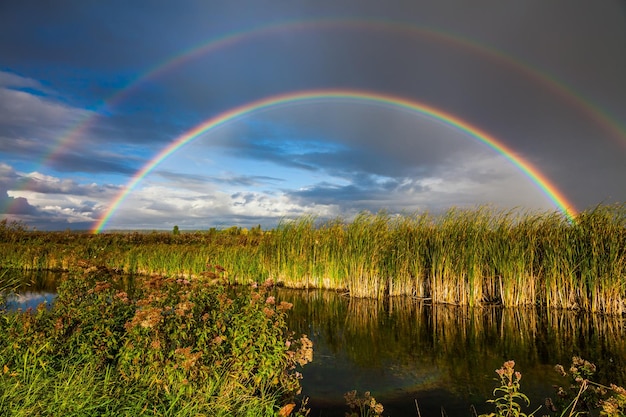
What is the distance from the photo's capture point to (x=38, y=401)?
443cm

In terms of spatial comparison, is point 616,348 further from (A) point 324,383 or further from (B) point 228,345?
(B) point 228,345

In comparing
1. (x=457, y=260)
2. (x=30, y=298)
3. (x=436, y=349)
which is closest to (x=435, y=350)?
(x=436, y=349)

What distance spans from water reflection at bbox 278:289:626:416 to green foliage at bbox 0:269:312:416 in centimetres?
167

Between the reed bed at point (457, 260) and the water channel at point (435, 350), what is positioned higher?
the reed bed at point (457, 260)

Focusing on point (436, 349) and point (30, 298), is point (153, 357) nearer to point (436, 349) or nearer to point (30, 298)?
point (436, 349)

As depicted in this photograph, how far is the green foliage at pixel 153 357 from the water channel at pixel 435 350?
165 cm

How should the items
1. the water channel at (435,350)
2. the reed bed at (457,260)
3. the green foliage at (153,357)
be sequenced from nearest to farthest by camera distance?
the green foliage at (153,357) → the water channel at (435,350) → the reed bed at (457,260)

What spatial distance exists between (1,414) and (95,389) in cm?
90

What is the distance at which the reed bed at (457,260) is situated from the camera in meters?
13.0

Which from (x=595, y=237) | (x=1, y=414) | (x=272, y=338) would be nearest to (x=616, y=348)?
(x=595, y=237)

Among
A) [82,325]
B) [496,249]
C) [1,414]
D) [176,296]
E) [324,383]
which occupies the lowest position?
[324,383]

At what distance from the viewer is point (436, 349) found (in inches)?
373

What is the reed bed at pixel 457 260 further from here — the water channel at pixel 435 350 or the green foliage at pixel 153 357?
the green foliage at pixel 153 357

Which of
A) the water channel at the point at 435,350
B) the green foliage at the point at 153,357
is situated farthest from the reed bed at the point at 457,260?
the green foliage at the point at 153,357
